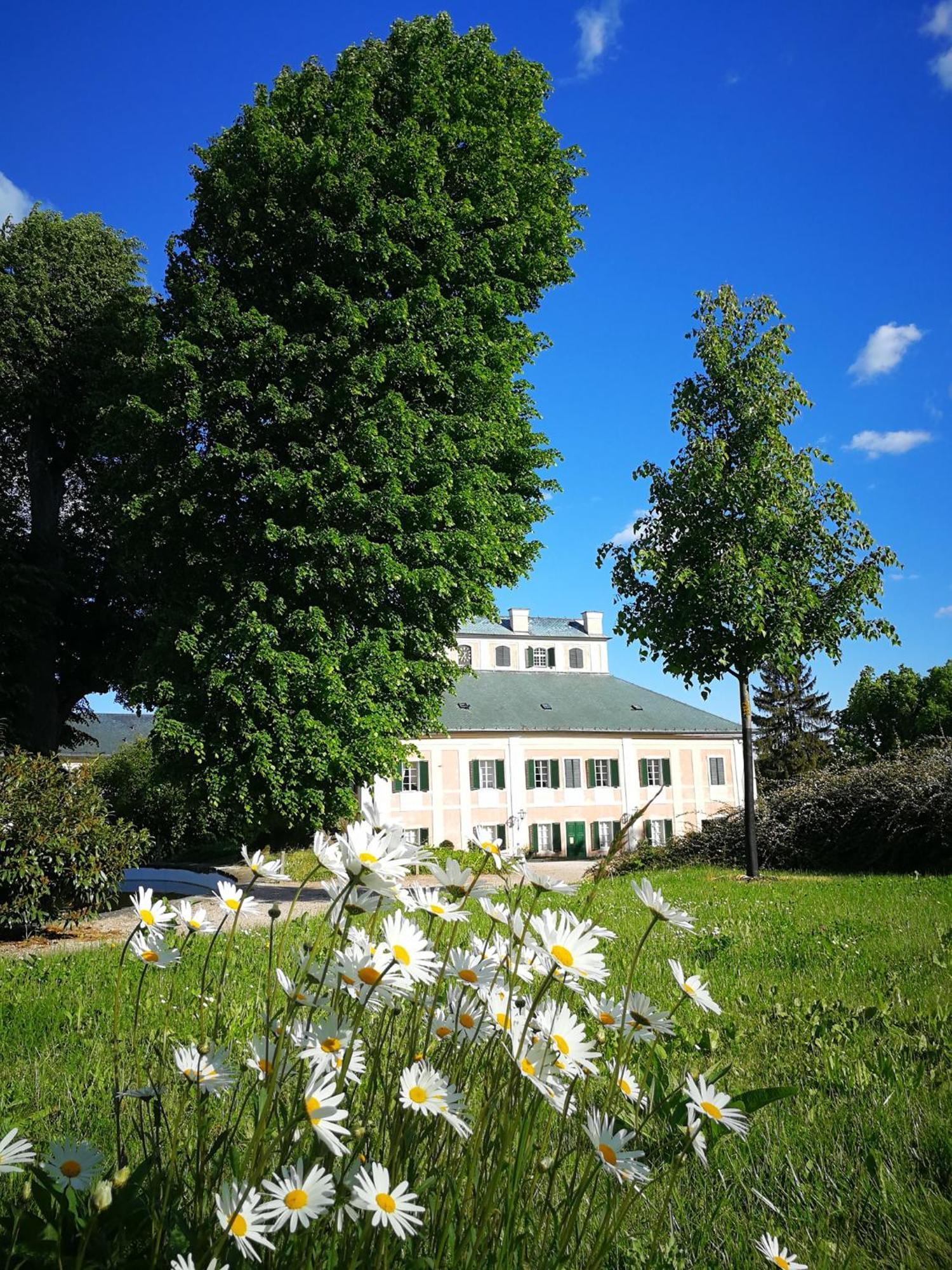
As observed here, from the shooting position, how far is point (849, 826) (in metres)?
15.5

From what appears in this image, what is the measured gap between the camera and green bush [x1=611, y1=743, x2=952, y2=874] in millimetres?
14008

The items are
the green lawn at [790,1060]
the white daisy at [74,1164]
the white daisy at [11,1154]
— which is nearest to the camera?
the white daisy at [11,1154]

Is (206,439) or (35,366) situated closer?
(206,439)

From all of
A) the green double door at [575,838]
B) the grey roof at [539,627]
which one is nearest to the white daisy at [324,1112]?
the green double door at [575,838]

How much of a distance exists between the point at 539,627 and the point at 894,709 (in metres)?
20.8

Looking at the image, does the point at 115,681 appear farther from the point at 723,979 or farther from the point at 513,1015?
the point at 513,1015

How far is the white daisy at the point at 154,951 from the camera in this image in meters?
1.47

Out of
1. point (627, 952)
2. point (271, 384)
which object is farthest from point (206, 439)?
point (627, 952)

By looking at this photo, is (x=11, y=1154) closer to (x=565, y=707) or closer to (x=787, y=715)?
(x=565, y=707)

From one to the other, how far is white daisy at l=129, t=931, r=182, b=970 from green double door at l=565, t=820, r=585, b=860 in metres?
33.4

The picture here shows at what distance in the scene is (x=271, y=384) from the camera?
13.0 m

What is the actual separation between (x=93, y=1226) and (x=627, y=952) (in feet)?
15.7

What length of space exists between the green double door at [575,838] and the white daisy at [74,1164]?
3346cm

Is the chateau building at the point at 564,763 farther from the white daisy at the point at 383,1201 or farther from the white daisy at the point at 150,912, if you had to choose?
the white daisy at the point at 383,1201
